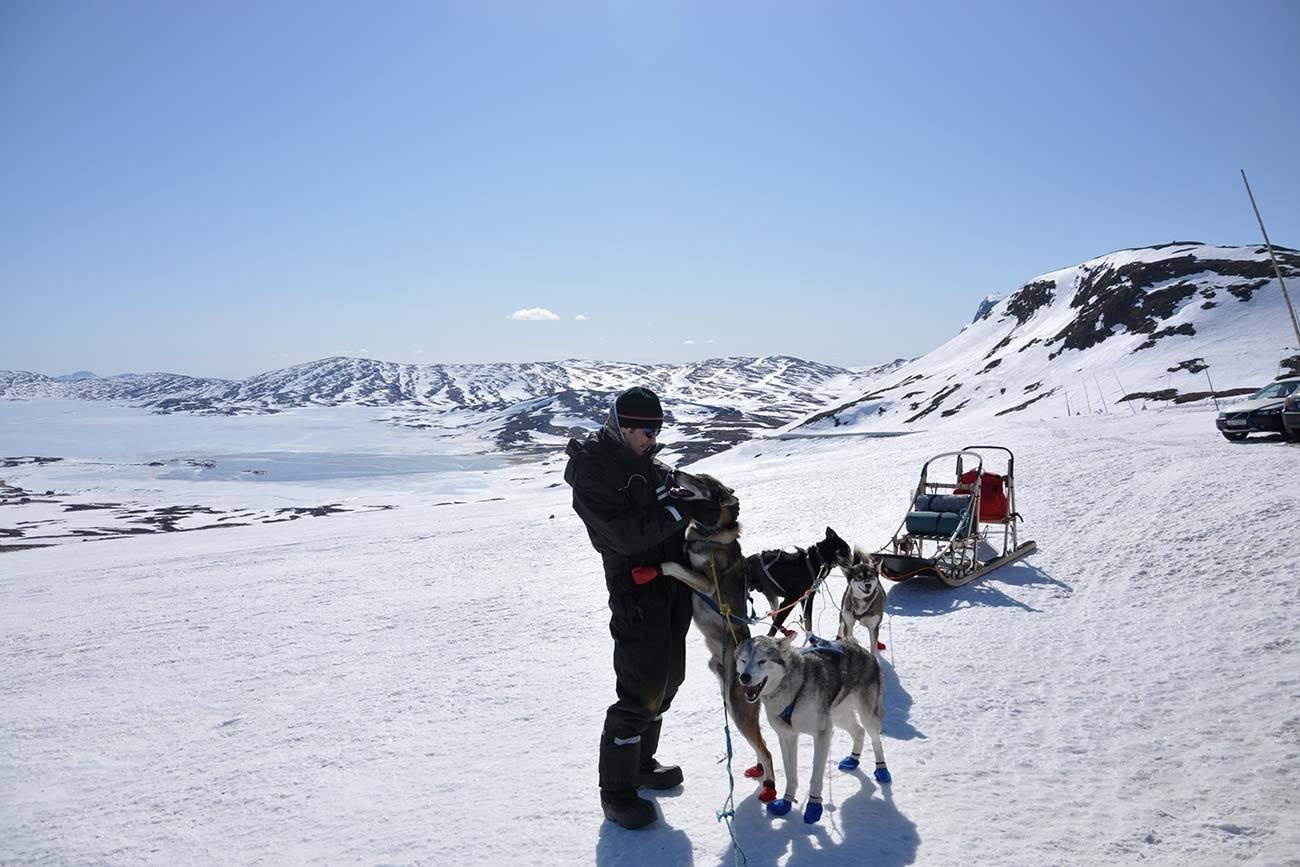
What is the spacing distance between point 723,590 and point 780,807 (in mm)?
1439

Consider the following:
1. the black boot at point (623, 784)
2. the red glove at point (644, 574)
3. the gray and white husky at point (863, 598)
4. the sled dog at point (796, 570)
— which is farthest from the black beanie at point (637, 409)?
the gray and white husky at point (863, 598)

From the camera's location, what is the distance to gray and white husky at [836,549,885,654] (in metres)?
7.47

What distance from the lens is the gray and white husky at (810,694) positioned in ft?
14.3

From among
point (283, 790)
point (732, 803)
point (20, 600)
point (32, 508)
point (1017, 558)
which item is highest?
point (32, 508)

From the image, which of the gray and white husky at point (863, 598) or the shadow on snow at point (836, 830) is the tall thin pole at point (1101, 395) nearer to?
the gray and white husky at point (863, 598)

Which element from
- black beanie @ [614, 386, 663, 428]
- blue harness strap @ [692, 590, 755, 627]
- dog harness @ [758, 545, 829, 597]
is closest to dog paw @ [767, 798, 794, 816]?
blue harness strap @ [692, 590, 755, 627]

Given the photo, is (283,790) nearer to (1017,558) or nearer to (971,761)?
(971,761)

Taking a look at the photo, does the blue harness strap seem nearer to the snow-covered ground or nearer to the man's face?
the man's face

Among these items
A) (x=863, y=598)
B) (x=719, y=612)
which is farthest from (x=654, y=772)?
(x=863, y=598)

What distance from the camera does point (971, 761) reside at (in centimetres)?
511

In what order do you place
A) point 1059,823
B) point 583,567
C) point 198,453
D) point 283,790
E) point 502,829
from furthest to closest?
point 198,453
point 583,567
point 283,790
point 502,829
point 1059,823

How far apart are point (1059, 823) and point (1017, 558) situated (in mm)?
7148

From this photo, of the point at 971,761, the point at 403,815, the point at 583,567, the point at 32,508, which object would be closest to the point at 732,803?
the point at 971,761

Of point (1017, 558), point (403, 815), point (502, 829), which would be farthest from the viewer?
point (1017, 558)
